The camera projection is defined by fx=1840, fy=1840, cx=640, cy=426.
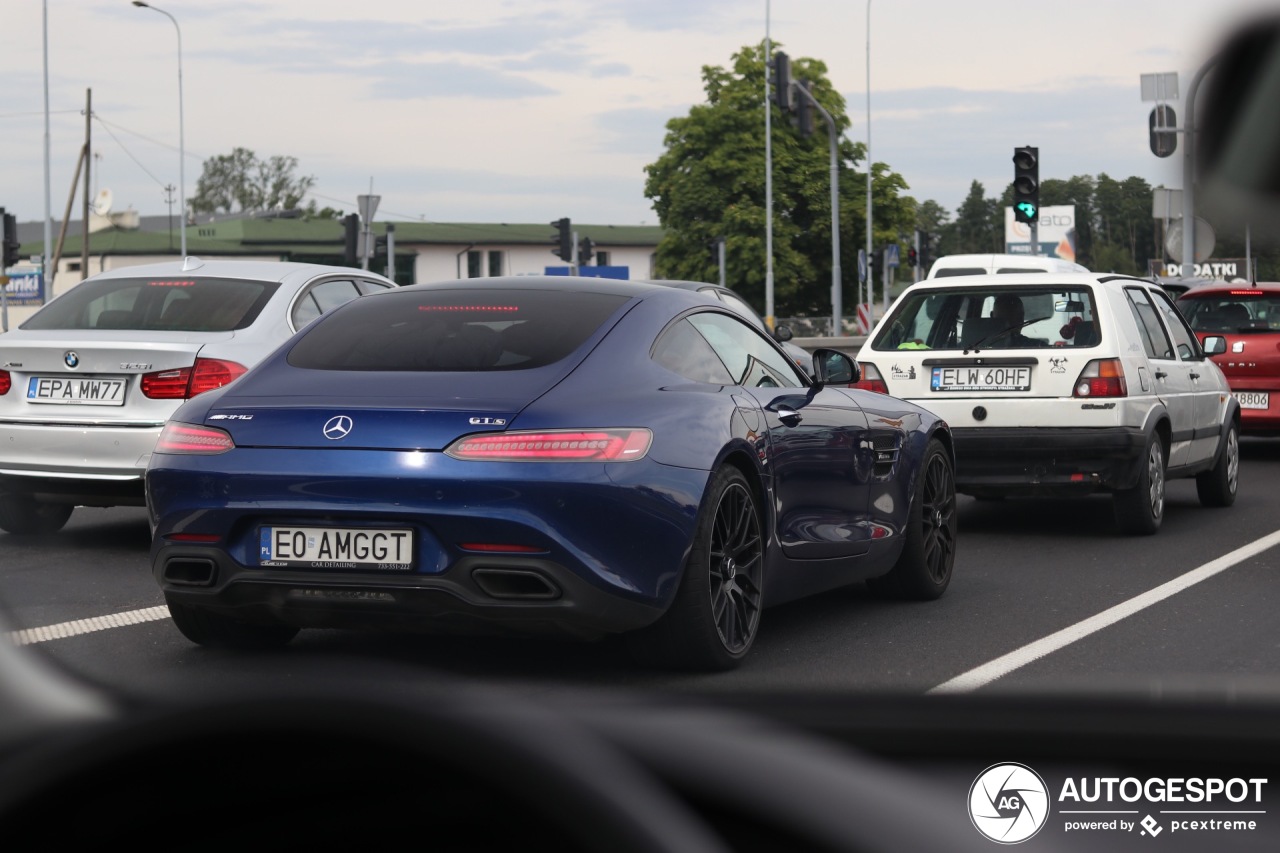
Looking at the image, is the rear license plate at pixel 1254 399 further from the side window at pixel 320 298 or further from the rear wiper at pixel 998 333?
the side window at pixel 320 298

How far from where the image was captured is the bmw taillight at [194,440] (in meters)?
5.76

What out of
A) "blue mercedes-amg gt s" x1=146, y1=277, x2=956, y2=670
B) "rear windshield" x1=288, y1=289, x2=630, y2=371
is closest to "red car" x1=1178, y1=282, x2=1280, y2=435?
"blue mercedes-amg gt s" x1=146, y1=277, x2=956, y2=670

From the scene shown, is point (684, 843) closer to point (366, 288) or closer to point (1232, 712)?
point (1232, 712)

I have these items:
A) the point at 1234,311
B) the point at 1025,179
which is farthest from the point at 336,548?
the point at 1025,179

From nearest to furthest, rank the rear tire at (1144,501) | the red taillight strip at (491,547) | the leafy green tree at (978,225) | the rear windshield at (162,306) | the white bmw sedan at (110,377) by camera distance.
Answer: the red taillight strip at (491,547), the white bmw sedan at (110,377), the rear windshield at (162,306), the rear tire at (1144,501), the leafy green tree at (978,225)

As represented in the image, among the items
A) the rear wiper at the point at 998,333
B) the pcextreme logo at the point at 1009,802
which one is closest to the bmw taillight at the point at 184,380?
the rear wiper at the point at 998,333

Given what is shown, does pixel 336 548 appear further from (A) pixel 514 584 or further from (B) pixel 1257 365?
(B) pixel 1257 365

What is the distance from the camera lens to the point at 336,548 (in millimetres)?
5508

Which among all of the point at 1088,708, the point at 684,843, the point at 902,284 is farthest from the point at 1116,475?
the point at 902,284

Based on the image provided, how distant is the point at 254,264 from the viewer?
414 inches

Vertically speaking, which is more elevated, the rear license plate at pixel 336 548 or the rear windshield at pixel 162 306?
the rear windshield at pixel 162 306

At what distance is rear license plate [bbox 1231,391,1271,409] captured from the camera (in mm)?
15406

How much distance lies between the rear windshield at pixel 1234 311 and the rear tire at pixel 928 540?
323 inches

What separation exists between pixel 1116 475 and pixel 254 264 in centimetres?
497
